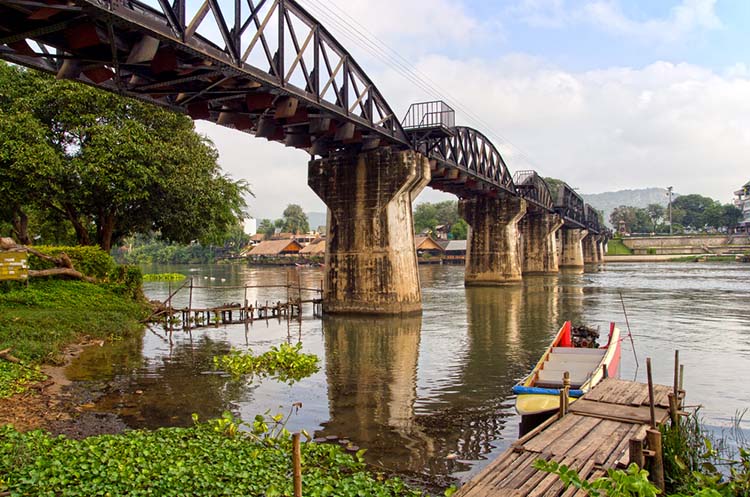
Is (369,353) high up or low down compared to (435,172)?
down

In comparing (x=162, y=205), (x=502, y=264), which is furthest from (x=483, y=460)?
(x=502, y=264)

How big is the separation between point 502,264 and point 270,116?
144ft

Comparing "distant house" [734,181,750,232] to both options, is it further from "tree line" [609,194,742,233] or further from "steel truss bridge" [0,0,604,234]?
"steel truss bridge" [0,0,604,234]

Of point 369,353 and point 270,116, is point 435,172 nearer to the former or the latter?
point 270,116

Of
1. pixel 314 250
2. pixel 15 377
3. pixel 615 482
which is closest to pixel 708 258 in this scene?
pixel 314 250

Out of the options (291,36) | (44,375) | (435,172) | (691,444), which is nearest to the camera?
(691,444)

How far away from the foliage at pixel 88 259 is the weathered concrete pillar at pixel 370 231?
12400mm

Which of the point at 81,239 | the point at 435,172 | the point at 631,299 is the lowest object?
the point at 631,299

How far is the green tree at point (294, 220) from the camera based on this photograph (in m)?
183

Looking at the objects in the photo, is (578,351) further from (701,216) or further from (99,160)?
(701,216)

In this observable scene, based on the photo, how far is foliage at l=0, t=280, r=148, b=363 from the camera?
19.1 metres

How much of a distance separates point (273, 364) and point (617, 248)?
547 ft

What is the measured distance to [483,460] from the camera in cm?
1159

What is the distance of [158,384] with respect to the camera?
1739 cm
